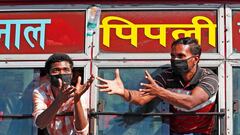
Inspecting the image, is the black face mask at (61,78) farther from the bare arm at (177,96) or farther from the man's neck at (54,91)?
the bare arm at (177,96)

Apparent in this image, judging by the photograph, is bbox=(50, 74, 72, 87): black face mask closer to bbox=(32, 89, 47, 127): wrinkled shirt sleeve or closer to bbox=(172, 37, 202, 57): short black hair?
bbox=(32, 89, 47, 127): wrinkled shirt sleeve

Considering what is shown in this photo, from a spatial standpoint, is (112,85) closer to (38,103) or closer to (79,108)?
(79,108)

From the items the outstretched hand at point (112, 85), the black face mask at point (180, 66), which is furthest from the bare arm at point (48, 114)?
the black face mask at point (180, 66)

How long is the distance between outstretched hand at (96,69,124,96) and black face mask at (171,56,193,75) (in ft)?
1.27

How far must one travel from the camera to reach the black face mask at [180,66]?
482 cm

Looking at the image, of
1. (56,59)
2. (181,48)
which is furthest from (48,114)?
(181,48)

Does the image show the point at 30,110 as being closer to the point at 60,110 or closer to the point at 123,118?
the point at 60,110

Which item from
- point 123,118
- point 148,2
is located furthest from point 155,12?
point 123,118

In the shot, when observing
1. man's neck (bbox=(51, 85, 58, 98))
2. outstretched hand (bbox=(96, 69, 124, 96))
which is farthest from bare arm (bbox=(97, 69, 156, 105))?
man's neck (bbox=(51, 85, 58, 98))

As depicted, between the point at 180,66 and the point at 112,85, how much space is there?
50 centimetres

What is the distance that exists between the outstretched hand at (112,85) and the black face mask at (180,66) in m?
0.39

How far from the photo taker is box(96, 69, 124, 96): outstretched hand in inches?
184

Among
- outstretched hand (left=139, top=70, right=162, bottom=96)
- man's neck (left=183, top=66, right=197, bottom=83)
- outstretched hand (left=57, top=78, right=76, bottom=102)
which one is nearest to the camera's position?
outstretched hand (left=57, top=78, right=76, bottom=102)

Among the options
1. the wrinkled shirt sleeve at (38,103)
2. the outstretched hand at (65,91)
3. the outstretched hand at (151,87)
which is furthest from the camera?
the wrinkled shirt sleeve at (38,103)
